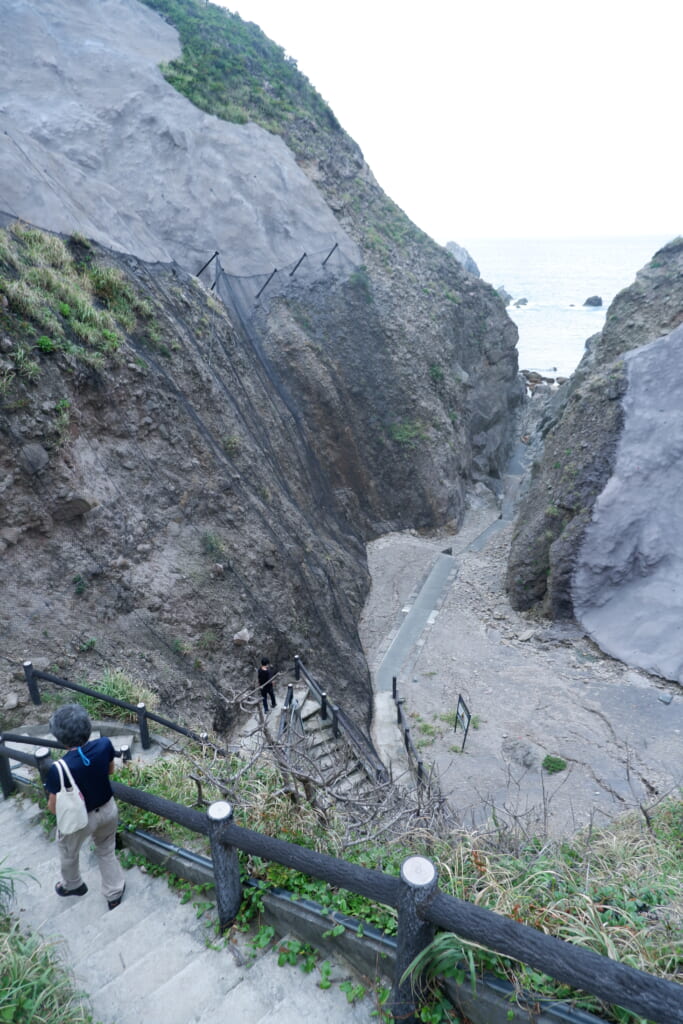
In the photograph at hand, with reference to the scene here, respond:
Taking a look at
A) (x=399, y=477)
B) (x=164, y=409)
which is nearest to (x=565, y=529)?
(x=399, y=477)

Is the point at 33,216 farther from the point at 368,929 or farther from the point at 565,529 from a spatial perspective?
the point at 565,529

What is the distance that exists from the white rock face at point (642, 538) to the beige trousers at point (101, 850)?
533 inches

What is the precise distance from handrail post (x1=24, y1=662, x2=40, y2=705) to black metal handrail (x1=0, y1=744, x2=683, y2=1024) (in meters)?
4.47

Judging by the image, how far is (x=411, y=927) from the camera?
249 centimetres

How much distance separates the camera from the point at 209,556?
11.2m

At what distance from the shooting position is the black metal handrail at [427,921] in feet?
6.66

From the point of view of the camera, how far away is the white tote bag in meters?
3.40

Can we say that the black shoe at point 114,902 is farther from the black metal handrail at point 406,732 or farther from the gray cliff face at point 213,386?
the black metal handrail at point 406,732

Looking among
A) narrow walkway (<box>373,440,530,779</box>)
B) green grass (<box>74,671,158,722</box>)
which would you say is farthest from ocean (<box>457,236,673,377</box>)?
green grass (<box>74,671,158,722</box>)

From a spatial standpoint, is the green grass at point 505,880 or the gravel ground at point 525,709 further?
the gravel ground at point 525,709

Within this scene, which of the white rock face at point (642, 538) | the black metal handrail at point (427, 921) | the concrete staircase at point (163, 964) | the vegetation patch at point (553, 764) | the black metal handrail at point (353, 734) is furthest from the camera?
the white rock face at point (642, 538)

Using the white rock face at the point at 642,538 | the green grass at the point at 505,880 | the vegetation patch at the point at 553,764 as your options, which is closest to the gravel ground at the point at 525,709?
the vegetation patch at the point at 553,764

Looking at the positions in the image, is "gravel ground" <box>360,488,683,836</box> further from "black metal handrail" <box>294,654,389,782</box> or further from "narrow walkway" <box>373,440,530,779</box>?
"black metal handrail" <box>294,654,389,782</box>

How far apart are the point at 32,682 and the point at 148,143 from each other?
1999 cm
